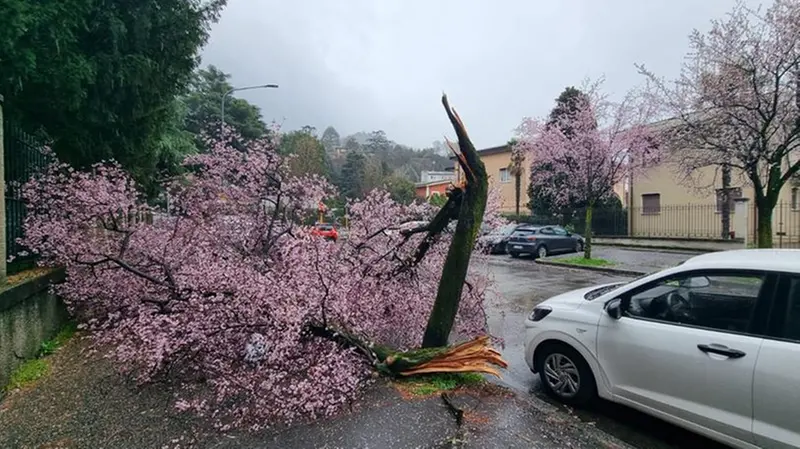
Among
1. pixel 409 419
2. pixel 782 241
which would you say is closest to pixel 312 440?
pixel 409 419

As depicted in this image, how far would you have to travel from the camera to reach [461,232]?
4215mm

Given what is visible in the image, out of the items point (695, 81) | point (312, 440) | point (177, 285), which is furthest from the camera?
point (695, 81)

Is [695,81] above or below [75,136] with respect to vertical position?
above

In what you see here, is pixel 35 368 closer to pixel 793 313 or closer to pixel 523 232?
pixel 793 313

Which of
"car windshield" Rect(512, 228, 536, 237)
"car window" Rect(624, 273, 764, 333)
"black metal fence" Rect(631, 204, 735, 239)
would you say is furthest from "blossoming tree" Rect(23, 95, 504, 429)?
"black metal fence" Rect(631, 204, 735, 239)

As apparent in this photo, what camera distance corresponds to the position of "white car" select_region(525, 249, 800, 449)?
2680 mm

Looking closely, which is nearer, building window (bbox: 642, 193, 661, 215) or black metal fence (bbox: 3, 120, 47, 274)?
black metal fence (bbox: 3, 120, 47, 274)

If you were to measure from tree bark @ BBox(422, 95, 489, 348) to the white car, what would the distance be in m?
0.98

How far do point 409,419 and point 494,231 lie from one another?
132 inches

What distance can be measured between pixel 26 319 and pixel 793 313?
7.05 m

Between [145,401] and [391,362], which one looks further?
[391,362]

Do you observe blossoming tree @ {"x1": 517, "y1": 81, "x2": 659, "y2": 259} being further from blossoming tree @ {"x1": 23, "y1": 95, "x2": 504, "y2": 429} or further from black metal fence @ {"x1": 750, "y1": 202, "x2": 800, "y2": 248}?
blossoming tree @ {"x1": 23, "y1": 95, "x2": 504, "y2": 429}

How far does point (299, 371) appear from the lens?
376 centimetres

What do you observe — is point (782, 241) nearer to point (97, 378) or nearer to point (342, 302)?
point (342, 302)
